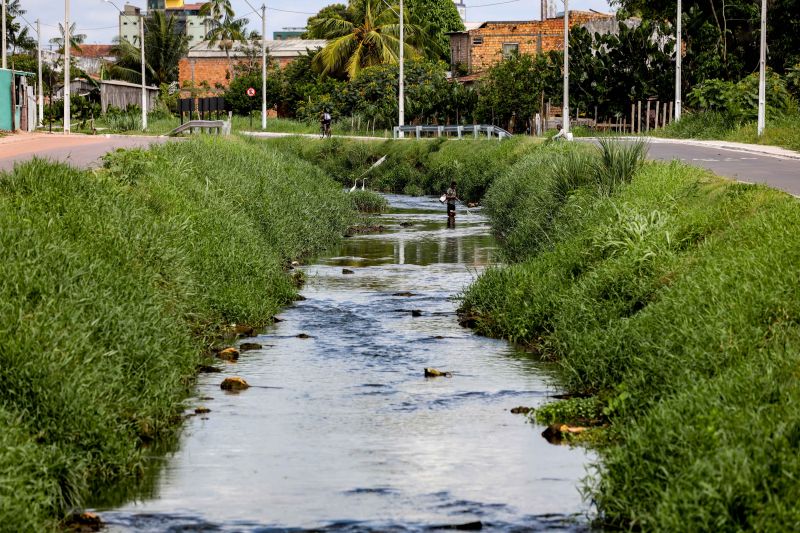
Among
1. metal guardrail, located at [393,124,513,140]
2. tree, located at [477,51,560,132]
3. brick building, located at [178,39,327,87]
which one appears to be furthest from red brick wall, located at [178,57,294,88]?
metal guardrail, located at [393,124,513,140]

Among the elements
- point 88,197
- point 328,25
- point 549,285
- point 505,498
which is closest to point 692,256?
point 549,285

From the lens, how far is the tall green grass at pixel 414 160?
3981 centimetres

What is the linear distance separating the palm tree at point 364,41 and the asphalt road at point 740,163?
35827mm

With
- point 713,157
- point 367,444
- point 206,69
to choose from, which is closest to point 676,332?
point 367,444

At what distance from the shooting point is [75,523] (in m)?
8.66

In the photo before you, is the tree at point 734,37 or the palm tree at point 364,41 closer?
the tree at point 734,37

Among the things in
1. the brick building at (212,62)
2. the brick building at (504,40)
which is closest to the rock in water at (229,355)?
the brick building at (504,40)

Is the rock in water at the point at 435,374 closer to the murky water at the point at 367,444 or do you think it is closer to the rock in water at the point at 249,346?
the murky water at the point at 367,444

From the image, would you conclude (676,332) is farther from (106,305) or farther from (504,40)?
(504,40)

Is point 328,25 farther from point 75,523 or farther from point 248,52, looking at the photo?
point 75,523

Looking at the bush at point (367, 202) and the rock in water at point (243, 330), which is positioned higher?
the bush at point (367, 202)

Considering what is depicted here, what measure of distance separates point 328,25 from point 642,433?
227ft

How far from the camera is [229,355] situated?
14641 mm

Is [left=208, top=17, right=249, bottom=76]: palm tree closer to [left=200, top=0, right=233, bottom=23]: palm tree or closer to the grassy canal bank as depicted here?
[left=200, top=0, right=233, bottom=23]: palm tree
